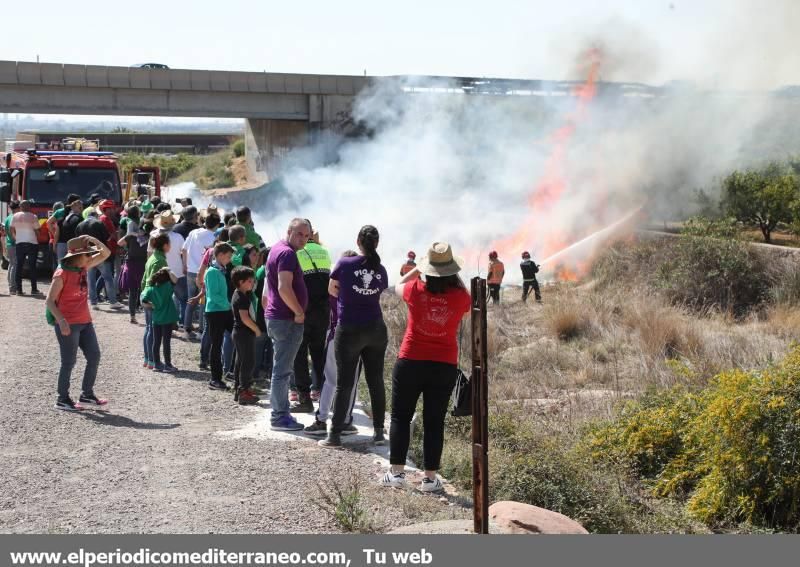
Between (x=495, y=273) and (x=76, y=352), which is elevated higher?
(x=495, y=273)

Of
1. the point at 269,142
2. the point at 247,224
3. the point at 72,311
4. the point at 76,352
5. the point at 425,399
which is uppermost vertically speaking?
the point at 269,142

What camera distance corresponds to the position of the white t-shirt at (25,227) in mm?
17812

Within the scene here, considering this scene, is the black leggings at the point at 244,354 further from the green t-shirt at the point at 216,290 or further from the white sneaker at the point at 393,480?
the white sneaker at the point at 393,480

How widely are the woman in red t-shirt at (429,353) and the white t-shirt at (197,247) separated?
21.4ft

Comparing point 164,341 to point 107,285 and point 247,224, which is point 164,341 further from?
point 107,285

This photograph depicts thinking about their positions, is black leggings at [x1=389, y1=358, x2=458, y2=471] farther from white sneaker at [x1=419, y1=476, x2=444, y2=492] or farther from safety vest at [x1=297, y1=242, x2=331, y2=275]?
safety vest at [x1=297, y1=242, x2=331, y2=275]

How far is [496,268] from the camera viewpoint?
21.9 meters

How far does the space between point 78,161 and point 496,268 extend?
8.77 metres

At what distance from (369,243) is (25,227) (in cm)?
1160

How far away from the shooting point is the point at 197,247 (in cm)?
1363

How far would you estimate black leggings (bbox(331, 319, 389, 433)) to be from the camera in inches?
327

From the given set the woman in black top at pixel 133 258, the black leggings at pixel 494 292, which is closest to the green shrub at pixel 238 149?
the black leggings at pixel 494 292

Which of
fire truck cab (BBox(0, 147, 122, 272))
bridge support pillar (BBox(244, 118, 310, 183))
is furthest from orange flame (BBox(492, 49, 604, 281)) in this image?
bridge support pillar (BBox(244, 118, 310, 183))

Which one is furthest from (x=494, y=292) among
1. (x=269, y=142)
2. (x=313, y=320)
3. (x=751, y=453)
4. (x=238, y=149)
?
(x=238, y=149)
